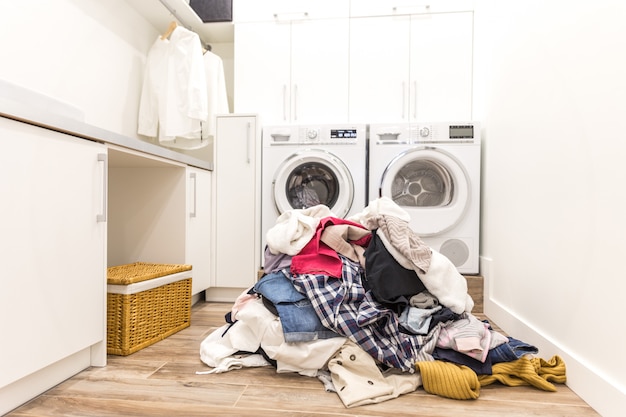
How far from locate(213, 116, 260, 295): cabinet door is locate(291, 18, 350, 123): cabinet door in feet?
1.78

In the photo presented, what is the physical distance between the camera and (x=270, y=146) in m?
2.39

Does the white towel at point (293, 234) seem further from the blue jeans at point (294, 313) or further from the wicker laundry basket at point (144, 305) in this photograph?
the wicker laundry basket at point (144, 305)

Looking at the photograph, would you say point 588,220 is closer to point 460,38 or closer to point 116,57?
point 460,38

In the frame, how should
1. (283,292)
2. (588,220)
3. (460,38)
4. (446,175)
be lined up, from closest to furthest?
(588,220), (283,292), (446,175), (460,38)

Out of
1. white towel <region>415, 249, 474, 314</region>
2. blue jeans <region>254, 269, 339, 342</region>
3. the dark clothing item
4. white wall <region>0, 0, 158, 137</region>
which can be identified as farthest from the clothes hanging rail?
white towel <region>415, 249, 474, 314</region>

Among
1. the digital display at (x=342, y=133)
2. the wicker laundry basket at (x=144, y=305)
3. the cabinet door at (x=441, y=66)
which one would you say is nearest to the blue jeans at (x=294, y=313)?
the wicker laundry basket at (x=144, y=305)

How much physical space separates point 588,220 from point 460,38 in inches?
76.4

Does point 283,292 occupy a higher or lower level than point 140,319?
higher

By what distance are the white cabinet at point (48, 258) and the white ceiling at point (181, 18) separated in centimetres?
176

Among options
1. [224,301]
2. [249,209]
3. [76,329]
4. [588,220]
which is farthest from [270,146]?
[588,220]

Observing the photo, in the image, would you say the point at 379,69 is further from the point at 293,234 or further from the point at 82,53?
the point at 82,53

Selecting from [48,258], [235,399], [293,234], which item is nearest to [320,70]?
[293,234]

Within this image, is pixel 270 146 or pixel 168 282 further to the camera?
pixel 270 146

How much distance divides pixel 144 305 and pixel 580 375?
5.02 feet
